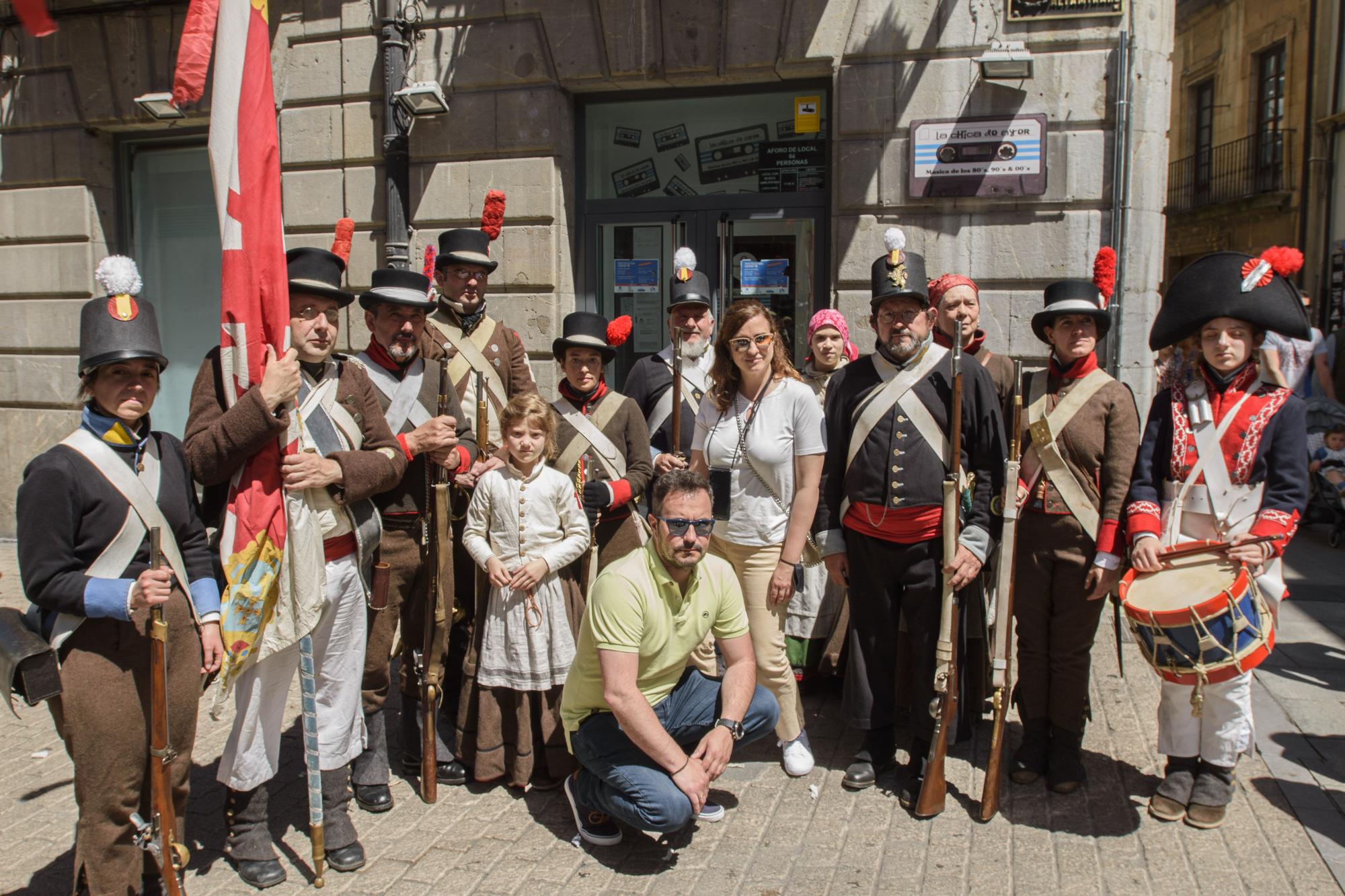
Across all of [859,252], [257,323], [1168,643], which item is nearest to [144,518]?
[257,323]

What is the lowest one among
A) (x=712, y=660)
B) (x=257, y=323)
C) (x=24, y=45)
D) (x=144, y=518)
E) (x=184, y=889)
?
(x=184, y=889)

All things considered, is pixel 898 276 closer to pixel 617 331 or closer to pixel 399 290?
pixel 617 331

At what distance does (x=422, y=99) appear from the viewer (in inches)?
299

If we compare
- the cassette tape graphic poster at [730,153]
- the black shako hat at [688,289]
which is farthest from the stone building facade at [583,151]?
the black shako hat at [688,289]

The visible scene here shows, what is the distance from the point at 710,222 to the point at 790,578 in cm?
420

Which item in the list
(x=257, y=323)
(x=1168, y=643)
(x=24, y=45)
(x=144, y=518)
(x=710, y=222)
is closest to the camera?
(x=144, y=518)

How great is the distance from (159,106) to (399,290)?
221 inches

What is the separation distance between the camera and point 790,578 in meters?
4.31

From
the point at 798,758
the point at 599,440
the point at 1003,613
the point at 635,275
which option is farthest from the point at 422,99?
the point at 1003,613

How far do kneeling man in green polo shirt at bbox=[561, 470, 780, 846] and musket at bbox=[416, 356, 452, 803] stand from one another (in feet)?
1.93

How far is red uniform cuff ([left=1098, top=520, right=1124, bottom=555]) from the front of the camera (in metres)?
3.97

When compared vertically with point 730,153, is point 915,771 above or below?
below

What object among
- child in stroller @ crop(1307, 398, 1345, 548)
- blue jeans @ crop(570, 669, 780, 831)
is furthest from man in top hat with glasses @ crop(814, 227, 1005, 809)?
child in stroller @ crop(1307, 398, 1345, 548)

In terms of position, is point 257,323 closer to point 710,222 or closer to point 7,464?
point 710,222
